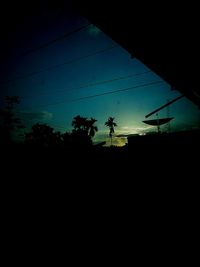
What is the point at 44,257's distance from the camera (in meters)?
3.51

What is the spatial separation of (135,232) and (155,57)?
3.72 meters

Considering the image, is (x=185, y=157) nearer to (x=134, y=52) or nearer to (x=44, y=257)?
(x=134, y=52)

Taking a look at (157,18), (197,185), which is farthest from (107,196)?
(157,18)

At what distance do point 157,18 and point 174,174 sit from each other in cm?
369

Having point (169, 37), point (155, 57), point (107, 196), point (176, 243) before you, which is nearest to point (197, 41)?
point (169, 37)

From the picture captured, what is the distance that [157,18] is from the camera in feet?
3.81

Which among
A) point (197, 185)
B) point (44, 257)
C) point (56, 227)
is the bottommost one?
point (44, 257)

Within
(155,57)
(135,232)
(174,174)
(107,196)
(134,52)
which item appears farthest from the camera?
(107,196)

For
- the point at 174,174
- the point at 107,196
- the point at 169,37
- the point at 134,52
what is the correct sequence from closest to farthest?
the point at 169,37 < the point at 134,52 < the point at 174,174 < the point at 107,196

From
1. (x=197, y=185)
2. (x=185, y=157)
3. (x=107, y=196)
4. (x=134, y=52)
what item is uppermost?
(x=134, y=52)

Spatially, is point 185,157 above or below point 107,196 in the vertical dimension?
above

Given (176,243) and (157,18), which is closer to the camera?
(157,18)

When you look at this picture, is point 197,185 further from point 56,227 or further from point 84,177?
point 56,227

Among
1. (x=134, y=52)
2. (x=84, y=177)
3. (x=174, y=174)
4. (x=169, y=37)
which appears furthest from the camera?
(x=84, y=177)
